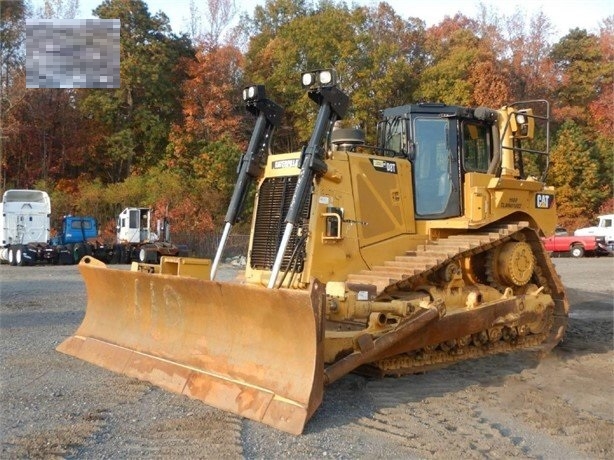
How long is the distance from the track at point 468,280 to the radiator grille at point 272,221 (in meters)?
0.76

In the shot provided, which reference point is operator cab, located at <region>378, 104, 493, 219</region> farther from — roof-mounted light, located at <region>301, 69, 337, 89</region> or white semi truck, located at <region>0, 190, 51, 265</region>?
white semi truck, located at <region>0, 190, 51, 265</region>

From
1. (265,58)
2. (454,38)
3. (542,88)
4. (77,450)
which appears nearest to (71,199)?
(265,58)

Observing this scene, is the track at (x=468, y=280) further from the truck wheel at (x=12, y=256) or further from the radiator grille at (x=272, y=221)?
the truck wheel at (x=12, y=256)

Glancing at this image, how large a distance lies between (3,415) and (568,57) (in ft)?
155

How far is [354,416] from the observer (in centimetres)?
531

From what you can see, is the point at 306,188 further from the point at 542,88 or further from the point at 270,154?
the point at 542,88

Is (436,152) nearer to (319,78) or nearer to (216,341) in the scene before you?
(319,78)

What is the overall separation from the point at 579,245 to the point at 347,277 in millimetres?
29444

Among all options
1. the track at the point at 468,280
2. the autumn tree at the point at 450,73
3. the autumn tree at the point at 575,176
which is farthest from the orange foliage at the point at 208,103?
the track at the point at 468,280

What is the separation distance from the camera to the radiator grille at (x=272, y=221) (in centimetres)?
696

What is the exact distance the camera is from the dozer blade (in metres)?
5.13

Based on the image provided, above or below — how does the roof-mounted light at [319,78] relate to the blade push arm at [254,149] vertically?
above

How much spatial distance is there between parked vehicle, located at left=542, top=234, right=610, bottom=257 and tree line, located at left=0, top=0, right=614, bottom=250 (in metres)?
8.02

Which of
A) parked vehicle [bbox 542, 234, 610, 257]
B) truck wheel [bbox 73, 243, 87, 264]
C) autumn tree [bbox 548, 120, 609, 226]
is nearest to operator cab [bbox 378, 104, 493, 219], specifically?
truck wheel [bbox 73, 243, 87, 264]
